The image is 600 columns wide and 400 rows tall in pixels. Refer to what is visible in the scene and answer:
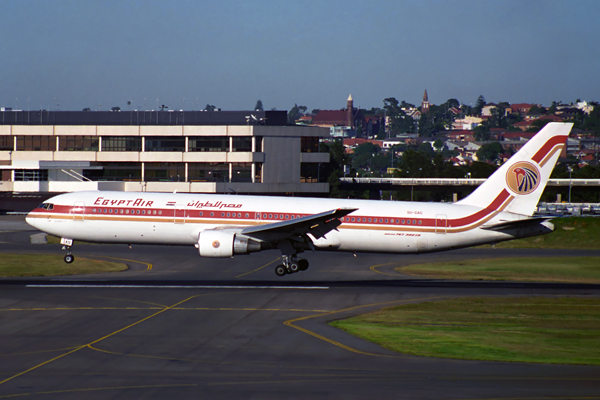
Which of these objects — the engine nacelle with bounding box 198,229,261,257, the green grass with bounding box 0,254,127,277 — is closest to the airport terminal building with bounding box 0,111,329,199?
the green grass with bounding box 0,254,127,277

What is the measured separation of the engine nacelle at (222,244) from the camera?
4150 cm

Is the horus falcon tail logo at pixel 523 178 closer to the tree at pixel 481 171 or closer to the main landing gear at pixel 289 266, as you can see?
the main landing gear at pixel 289 266

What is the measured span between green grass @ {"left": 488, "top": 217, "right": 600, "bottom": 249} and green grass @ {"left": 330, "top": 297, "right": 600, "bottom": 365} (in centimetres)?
3660

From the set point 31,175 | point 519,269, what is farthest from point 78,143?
point 519,269

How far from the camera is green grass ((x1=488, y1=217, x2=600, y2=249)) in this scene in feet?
246

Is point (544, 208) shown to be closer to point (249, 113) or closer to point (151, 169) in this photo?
point (249, 113)

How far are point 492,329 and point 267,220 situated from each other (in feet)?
56.3

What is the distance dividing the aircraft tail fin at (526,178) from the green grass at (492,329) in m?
7.80

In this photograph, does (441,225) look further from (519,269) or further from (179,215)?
(179,215)

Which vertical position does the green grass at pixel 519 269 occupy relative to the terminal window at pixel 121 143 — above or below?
below

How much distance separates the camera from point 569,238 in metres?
79.4

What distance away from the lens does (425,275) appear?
51.4 meters

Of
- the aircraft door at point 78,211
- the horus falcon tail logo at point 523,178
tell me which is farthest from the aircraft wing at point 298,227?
the horus falcon tail logo at point 523,178

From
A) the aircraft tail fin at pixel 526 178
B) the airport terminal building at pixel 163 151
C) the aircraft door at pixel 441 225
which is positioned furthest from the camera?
the airport terminal building at pixel 163 151
